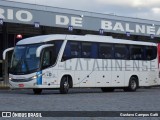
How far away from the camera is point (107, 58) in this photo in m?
29.3

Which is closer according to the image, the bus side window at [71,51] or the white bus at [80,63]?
the white bus at [80,63]

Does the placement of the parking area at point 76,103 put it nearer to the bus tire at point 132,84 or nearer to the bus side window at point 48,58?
the bus side window at point 48,58

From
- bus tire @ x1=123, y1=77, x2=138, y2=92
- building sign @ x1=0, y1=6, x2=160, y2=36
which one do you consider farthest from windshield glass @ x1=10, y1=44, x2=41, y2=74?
building sign @ x1=0, y1=6, x2=160, y2=36

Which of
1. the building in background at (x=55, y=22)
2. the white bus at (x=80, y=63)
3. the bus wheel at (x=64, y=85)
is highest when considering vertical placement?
the building in background at (x=55, y=22)

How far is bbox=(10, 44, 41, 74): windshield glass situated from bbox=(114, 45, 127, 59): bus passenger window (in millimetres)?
6071

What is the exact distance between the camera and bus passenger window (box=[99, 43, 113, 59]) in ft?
94.9

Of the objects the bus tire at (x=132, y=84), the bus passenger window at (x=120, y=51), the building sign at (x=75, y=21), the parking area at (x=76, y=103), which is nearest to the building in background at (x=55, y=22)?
the building sign at (x=75, y=21)

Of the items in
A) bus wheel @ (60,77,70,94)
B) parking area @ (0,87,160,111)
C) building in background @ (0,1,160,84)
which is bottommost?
parking area @ (0,87,160,111)

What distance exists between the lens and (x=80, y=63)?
27.5 m

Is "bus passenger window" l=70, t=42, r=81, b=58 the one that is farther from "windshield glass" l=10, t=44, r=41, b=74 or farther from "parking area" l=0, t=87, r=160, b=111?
"parking area" l=0, t=87, r=160, b=111

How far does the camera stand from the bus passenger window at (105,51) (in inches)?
1139

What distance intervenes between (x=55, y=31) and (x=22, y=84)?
22.3 meters

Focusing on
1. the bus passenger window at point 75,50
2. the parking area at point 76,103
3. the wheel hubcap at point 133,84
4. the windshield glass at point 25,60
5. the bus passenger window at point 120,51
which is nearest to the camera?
the parking area at point 76,103

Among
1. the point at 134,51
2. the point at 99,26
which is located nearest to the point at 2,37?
the point at 99,26
